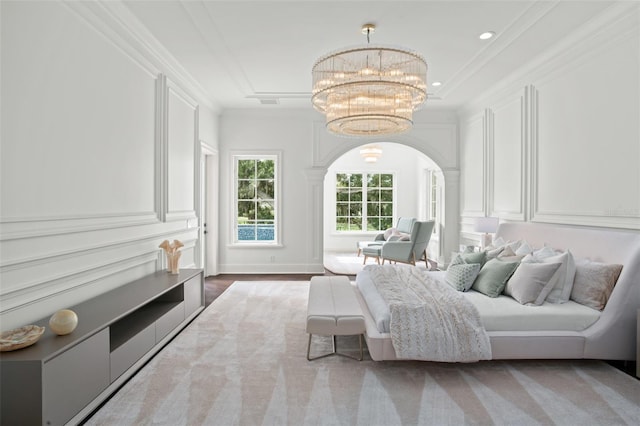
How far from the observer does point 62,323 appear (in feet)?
6.84

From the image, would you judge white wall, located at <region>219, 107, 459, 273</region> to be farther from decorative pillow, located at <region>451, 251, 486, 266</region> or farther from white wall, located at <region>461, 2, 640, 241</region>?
decorative pillow, located at <region>451, 251, 486, 266</region>

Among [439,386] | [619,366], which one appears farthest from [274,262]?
[619,366]

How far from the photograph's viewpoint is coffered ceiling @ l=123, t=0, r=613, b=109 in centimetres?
317

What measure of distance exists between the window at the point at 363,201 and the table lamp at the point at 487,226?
15.6ft

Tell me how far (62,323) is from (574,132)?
4.53 m

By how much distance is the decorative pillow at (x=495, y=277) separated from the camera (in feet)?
10.8

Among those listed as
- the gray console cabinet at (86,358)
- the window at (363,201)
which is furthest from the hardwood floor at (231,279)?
the window at (363,201)

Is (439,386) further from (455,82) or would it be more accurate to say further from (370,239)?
(370,239)

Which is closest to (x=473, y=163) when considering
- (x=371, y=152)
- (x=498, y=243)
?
(x=498, y=243)

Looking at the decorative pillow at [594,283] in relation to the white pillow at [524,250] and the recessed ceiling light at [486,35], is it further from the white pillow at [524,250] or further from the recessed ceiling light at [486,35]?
the recessed ceiling light at [486,35]

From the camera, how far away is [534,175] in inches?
173

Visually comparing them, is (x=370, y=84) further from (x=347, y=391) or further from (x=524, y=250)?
(x=347, y=391)

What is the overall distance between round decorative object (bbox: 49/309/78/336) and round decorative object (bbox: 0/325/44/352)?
0.19 ft

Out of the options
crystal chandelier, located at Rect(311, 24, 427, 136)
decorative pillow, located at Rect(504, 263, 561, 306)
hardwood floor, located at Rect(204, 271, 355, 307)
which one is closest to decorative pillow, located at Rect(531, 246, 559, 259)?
decorative pillow, located at Rect(504, 263, 561, 306)
